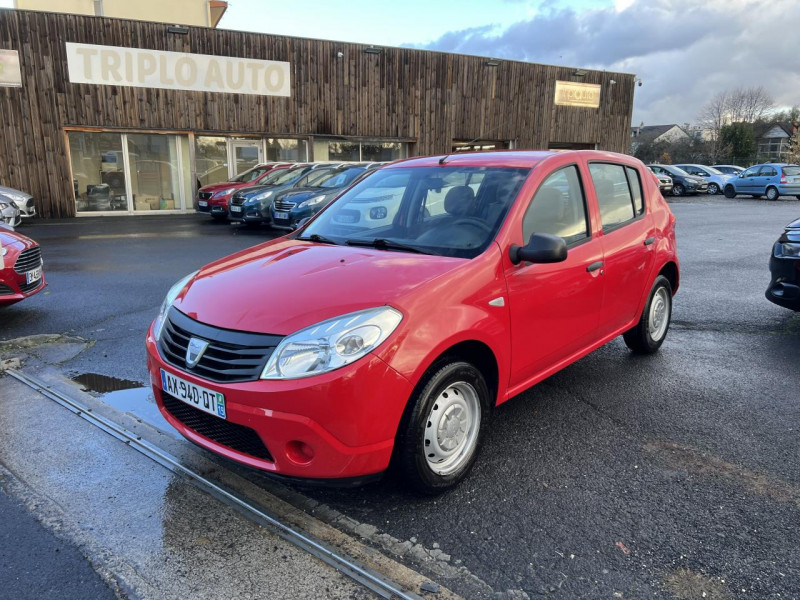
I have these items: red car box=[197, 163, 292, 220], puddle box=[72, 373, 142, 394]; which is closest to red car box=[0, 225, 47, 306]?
puddle box=[72, 373, 142, 394]

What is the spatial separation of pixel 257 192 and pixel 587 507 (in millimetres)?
13483

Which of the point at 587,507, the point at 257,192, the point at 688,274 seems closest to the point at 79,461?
the point at 587,507

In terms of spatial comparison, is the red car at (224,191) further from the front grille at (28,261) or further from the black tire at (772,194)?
the black tire at (772,194)

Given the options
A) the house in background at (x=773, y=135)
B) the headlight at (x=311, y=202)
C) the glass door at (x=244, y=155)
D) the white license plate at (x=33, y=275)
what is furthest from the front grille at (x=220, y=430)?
the house in background at (x=773, y=135)

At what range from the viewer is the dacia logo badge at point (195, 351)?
276 centimetres

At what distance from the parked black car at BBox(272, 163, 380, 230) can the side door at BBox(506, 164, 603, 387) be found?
29.9ft

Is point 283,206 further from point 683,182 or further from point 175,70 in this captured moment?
point 683,182

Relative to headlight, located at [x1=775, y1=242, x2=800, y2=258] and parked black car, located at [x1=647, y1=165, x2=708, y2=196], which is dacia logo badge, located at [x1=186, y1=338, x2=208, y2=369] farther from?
parked black car, located at [x1=647, y1=165, x2=708, y2=196]

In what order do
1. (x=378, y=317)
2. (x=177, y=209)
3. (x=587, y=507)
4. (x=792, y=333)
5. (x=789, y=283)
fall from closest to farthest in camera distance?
(x=378, y=317) < (x=587, y=507) < (x=789, y=283) < (x=792, y=333) < (x=177, y=209)

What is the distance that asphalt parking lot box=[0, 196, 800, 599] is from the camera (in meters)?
2.47

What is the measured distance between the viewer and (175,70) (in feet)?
62.8

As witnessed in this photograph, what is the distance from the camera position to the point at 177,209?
812 inches

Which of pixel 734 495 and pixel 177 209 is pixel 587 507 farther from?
pixel 177 209

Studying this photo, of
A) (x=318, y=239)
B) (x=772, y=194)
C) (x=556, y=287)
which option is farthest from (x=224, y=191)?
(x=772, y=194)
